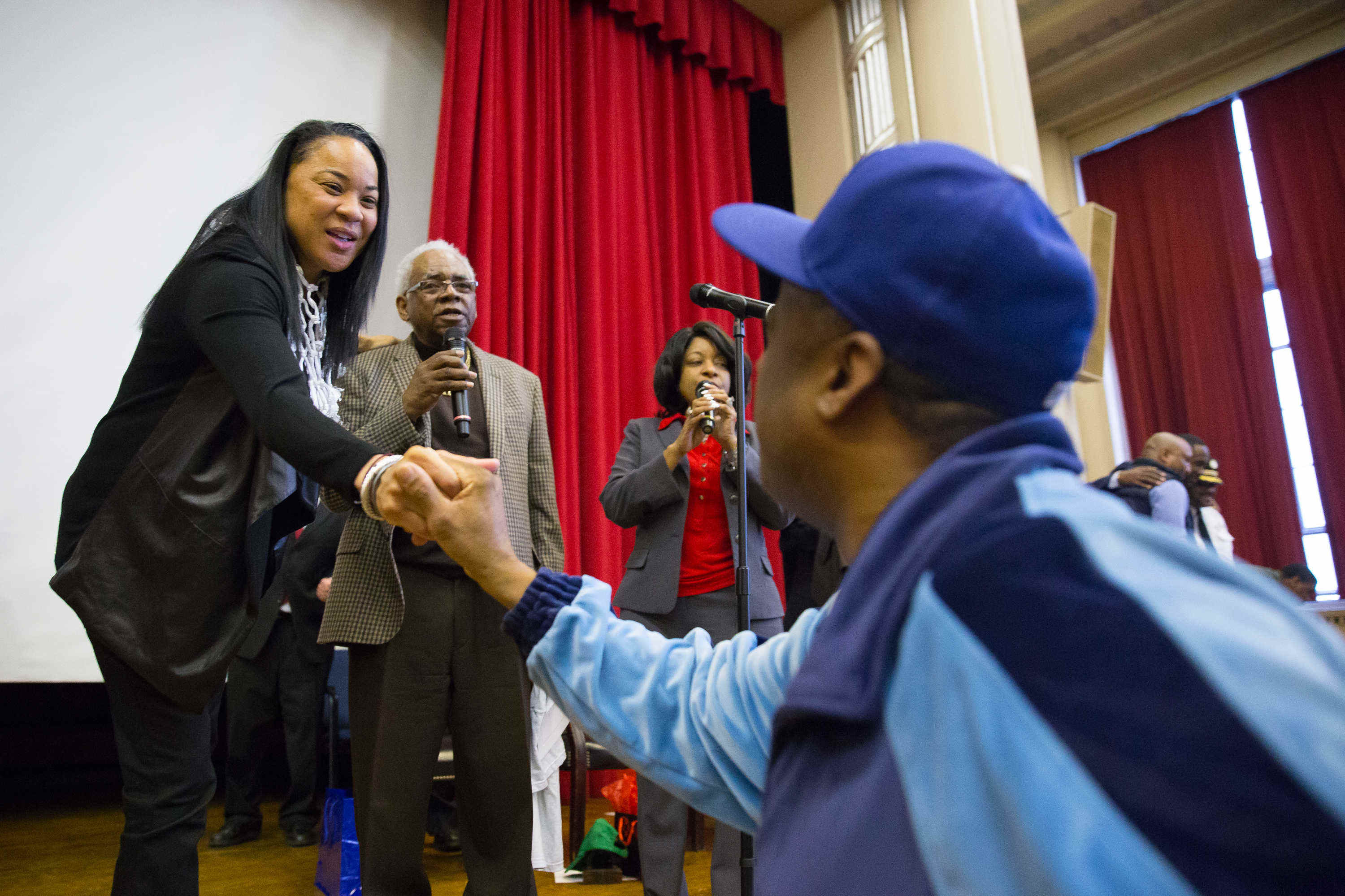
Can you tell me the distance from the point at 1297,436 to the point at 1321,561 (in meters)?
0.89

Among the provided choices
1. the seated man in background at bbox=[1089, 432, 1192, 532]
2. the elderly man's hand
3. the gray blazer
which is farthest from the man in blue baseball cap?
the seated man in background at bbox=[1089, 432, 1192, 532]

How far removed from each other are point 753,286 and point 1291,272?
4.18m

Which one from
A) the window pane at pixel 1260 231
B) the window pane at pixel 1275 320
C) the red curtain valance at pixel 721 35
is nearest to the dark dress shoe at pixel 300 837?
the red curtain valance at pixel 721 35

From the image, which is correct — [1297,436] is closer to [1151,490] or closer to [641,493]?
[1151,490]

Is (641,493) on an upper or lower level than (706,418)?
lower

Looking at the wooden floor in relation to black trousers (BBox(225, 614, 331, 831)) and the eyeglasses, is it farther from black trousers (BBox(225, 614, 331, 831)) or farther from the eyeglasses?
the eyeglasses

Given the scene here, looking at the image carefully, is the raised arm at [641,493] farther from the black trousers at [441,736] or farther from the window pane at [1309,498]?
the window pane at [1309,498]

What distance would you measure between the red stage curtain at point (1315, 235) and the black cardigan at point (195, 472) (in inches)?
266

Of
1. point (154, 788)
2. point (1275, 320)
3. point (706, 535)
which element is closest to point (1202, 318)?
point (1275, 320)

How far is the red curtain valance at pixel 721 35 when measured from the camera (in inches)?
173

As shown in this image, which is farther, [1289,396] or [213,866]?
[1289,396]

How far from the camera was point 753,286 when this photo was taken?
15.9ft

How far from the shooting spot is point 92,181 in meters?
3.18

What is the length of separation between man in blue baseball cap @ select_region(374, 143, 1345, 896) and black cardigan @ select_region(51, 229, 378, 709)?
2.25 feet
